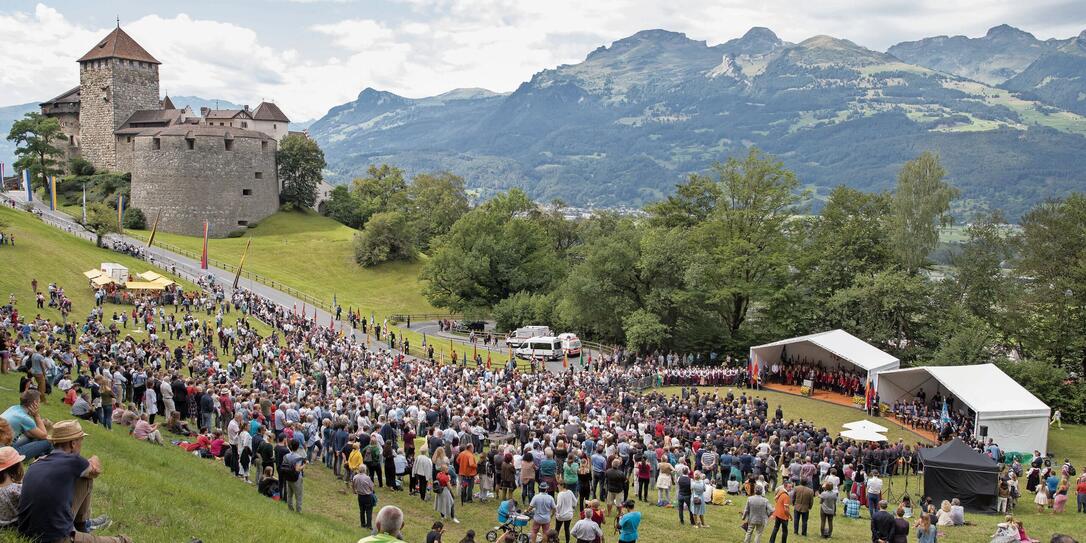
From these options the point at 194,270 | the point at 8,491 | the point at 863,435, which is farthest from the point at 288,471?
the point at 194,270

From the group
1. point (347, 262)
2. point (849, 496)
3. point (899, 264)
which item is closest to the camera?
point (849, 496)

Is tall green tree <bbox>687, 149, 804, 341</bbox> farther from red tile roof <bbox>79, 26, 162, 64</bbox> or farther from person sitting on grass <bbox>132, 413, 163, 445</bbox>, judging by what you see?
red tile roof <bbox>79, 26, 162, 64</bbox>

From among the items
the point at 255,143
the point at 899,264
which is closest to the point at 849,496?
the point at 899,264

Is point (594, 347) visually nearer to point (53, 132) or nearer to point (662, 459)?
point (662, 459)

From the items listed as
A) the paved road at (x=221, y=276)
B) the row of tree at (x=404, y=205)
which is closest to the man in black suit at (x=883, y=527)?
the paved road at (x=221, y=276)

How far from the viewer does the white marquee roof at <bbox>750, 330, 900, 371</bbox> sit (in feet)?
102

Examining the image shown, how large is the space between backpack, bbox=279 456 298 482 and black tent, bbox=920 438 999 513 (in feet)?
46.6

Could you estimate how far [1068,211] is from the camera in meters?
39.6

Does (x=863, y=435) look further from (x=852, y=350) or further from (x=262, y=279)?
(x=262, y=279)

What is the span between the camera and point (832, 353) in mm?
34125

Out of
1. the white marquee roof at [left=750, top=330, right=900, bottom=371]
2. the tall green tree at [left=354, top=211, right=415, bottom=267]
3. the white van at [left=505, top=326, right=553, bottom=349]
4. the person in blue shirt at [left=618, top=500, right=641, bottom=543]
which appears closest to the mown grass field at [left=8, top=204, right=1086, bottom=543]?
the person in blue shirt at [left=618, top=500, right=641, bottom=543]

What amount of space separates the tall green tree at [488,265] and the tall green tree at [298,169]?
2740 centimetres

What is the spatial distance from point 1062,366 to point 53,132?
85.6m

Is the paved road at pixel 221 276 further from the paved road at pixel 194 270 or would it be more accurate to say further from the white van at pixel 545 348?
the white van at pixel 545 348
